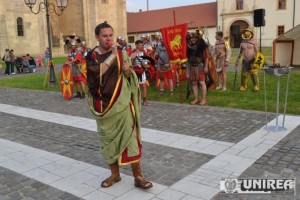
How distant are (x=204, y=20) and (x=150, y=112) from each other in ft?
143

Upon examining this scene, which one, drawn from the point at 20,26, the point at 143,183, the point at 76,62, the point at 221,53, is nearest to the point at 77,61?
the point at 76,62

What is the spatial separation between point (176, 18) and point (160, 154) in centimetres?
4900

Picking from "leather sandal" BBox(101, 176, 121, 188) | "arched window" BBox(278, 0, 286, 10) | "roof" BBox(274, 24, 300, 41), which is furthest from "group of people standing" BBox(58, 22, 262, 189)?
"arched window" BBox(278, 0, 286, 10)

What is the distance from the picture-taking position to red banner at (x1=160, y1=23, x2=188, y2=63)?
8750 millimetres

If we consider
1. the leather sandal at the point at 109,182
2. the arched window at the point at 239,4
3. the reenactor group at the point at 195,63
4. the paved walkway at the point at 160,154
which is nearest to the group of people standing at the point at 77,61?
the reenactor group at the point at 195,63

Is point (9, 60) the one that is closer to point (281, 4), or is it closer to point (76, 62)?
point (76, 62)

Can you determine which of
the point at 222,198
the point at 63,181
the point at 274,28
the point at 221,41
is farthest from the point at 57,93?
the point at 274,28

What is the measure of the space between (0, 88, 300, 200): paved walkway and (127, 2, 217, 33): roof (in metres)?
42.5

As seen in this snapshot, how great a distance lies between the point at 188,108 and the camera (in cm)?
874

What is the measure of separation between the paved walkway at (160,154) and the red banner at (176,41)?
1.43 meters

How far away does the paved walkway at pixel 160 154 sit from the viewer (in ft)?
13.3

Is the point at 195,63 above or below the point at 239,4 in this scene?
below

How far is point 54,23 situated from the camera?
47.4m

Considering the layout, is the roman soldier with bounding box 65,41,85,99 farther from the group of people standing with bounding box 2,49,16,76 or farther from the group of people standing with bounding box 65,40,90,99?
the group of people standing with bounding box 2,49,16,76
